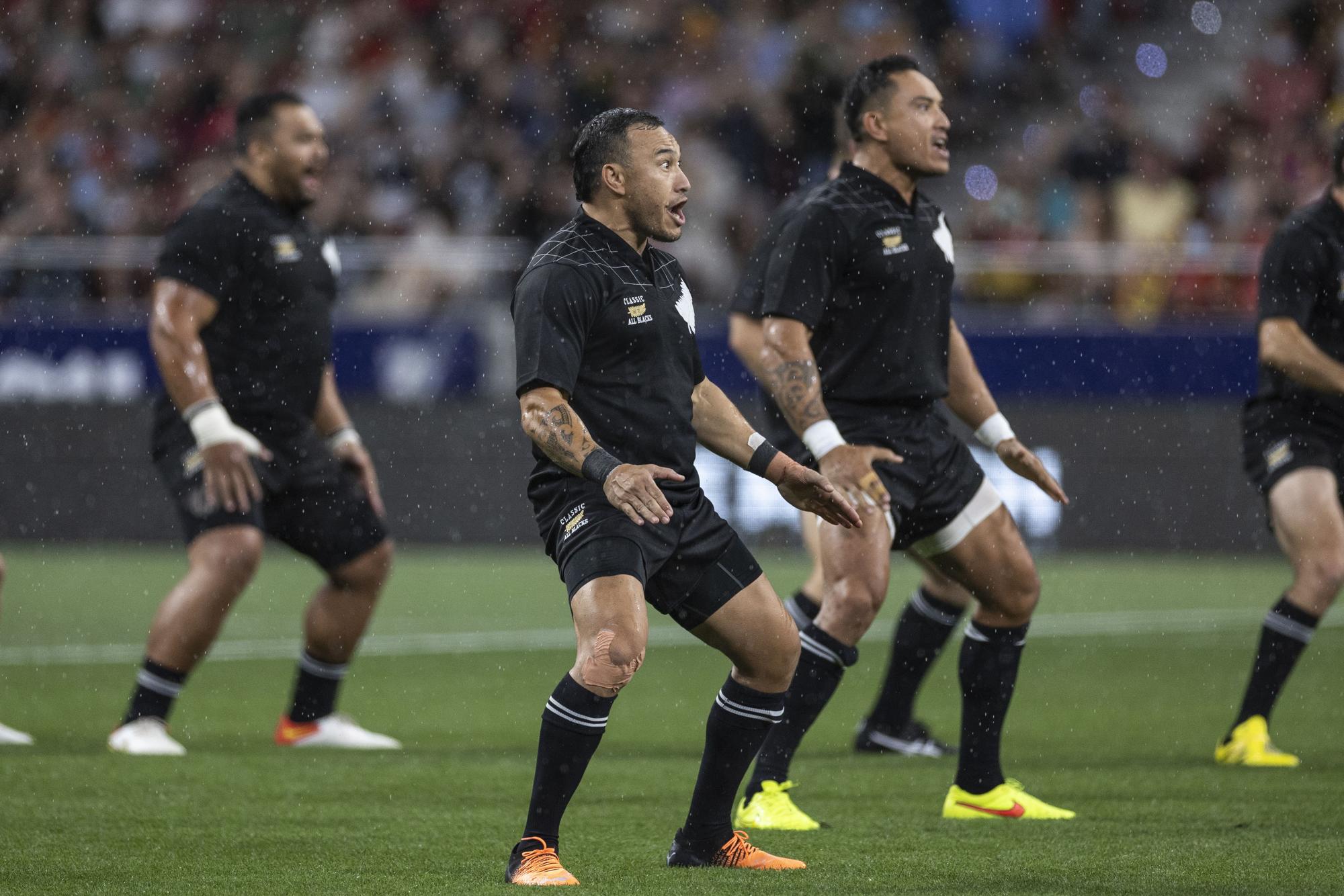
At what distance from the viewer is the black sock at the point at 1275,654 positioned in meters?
7.38

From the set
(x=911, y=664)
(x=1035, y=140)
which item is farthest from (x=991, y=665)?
(x=1035, y=140)

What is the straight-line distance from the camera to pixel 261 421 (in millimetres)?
7848

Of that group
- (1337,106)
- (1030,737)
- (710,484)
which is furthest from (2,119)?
(1030,737)

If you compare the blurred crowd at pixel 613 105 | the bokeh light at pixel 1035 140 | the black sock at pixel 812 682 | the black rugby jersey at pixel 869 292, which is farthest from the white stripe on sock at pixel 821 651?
the bokeh light at pixel 1035 140

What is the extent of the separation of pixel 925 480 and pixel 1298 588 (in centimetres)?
202

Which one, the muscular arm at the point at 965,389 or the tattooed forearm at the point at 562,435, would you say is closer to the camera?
the tattooed forearm at the point at 562,435

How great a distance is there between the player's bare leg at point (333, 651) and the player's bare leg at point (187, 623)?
43cm

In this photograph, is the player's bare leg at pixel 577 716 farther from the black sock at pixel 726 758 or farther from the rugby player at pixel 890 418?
the rugby player at pixel 890 418

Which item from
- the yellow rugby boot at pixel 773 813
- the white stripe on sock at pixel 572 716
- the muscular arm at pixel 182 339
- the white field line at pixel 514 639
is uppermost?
the muscular arm at pixel 182 339

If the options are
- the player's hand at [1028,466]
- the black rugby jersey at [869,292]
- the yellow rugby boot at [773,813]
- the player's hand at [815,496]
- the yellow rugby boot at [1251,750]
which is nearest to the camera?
the player's hand at [815,496]

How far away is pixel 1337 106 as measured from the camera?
16.9 m

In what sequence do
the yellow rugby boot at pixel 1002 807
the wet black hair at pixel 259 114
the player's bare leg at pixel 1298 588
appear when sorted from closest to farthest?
1. the yellow rugby boot at pixel 1002 807
2. the player's bare leg at pixel 1298 588
3. the wet black hair at pixel 259 114

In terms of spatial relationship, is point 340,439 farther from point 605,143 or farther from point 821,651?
point 605,143

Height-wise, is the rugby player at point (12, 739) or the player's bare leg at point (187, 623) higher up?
the player's bare leg at point (187, 623)
